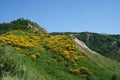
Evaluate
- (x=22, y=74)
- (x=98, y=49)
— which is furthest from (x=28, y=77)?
→ (x=98, y=49)

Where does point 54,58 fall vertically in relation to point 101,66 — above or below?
above

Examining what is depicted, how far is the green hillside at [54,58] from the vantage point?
55.7m

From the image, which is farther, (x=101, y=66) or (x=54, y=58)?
(x=101, y=66)

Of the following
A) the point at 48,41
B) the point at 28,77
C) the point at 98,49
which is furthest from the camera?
the point at 98,49

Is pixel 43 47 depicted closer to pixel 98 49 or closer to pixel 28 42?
pixel 28 42

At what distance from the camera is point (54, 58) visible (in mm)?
66938

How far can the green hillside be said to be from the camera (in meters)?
55.7

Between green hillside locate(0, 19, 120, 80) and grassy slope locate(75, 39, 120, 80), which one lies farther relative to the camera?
grassy slope locate(75, 39, 120, 80)

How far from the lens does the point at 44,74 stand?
56906mm

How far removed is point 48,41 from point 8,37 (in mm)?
10346

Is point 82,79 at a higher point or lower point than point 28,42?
lower

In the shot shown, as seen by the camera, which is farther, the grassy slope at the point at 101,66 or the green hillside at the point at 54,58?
the grassy slope at the point at 101,66

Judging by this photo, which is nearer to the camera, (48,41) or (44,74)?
(44,74)

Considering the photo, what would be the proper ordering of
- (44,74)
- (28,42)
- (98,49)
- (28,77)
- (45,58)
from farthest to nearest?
(98,49) < (28,42) < (45,58) < (44,74) < (28,77)
